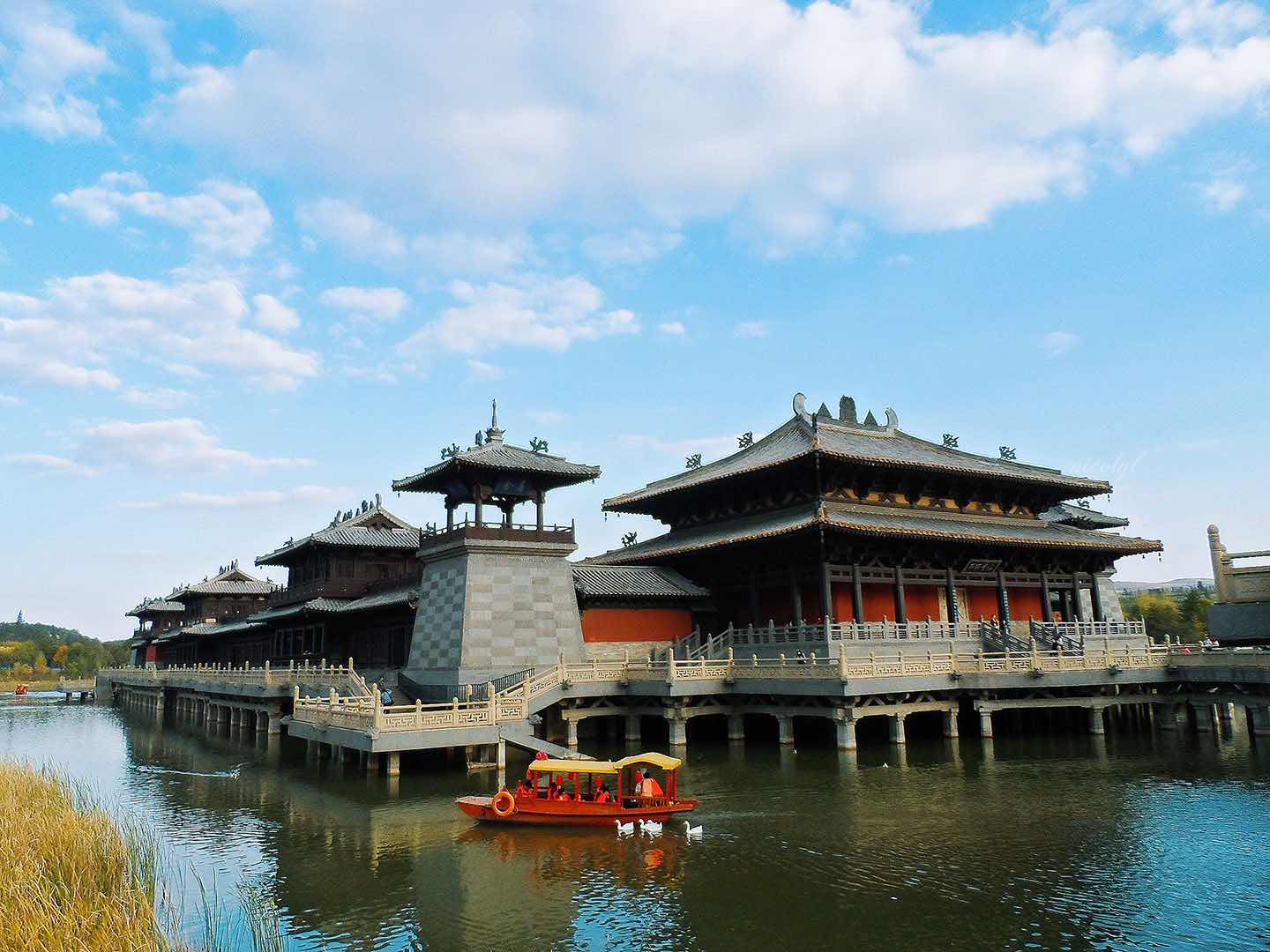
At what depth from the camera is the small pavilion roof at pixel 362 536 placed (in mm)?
49688

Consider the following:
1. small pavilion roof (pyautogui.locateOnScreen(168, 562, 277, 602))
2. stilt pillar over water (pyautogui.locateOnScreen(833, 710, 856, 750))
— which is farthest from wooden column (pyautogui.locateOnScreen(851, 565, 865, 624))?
small pavilion roof (pyautogui.locateOnScreen(168, 562, 277, 602))

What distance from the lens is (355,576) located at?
50562mm

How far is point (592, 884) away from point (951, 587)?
1053 inches

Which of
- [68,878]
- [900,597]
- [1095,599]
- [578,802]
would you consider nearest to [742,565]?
[900,597]

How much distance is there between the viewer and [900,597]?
37094mm

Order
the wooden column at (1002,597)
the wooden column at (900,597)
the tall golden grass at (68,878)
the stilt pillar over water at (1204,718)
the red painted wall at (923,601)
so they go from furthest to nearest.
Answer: the wooden column at (1002,597) < the red painted wall at (923,601) < the wooden column at (900,597) < the stilt pillar over water at (1204,718) < the tall golden grass at (68,878)

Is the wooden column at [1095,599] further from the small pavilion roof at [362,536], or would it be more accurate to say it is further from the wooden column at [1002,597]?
the small pavilion roof at [362,536]

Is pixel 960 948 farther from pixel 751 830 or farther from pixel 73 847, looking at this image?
pixel 73 847

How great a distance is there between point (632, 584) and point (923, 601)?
13.1 meters

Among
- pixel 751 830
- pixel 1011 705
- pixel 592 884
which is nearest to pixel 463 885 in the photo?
pixel 592 884

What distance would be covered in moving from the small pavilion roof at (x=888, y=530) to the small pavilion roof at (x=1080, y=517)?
16.7 metres

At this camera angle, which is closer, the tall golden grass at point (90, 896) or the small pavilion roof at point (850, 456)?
the tall golden grass at point (90, 896)

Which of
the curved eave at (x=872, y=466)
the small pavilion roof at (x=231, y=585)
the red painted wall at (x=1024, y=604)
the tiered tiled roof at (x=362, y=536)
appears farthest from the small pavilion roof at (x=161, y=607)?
the red painted wall at (x=1024, y=604)

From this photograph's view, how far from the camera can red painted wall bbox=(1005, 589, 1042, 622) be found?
4388cm
